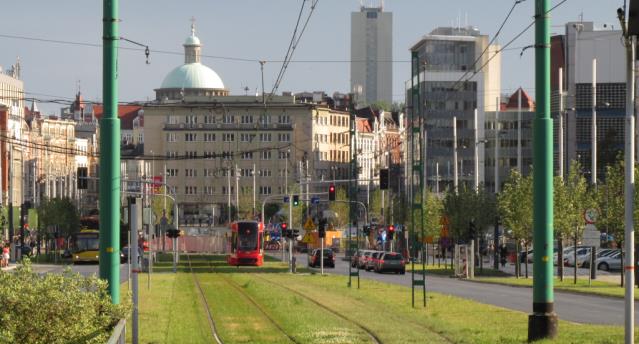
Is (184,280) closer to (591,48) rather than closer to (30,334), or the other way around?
(30,334)

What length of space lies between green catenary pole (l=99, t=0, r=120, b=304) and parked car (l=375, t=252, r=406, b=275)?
64.3 m

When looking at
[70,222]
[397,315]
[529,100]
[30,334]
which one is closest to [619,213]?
[397,315]

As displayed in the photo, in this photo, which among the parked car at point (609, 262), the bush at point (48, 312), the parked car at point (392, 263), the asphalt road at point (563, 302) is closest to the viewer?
the bush at point (48, 312)

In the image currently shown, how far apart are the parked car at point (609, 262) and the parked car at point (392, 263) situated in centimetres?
1253

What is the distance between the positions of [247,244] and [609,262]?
889 inches

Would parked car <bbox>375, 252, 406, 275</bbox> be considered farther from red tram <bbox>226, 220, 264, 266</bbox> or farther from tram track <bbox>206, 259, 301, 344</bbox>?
tram track <bbox>206, 259, 301, 344</bbox>

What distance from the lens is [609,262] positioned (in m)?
89.4

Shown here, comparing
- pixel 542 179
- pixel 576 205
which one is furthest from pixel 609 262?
pixel 542 179

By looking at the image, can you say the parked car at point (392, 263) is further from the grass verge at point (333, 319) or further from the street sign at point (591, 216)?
the grass verge at point (333, 319)

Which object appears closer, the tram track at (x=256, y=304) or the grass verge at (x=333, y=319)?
the grass verge at (x=333, y=319)

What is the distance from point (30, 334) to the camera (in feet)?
61.4

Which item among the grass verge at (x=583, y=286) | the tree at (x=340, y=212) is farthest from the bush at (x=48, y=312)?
the tree at (x=340, y=212)

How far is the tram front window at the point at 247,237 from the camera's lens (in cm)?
9206

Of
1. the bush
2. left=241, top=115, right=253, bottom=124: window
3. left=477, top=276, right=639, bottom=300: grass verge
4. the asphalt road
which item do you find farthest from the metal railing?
left=241, top=115, right=253, bottom=124: window
